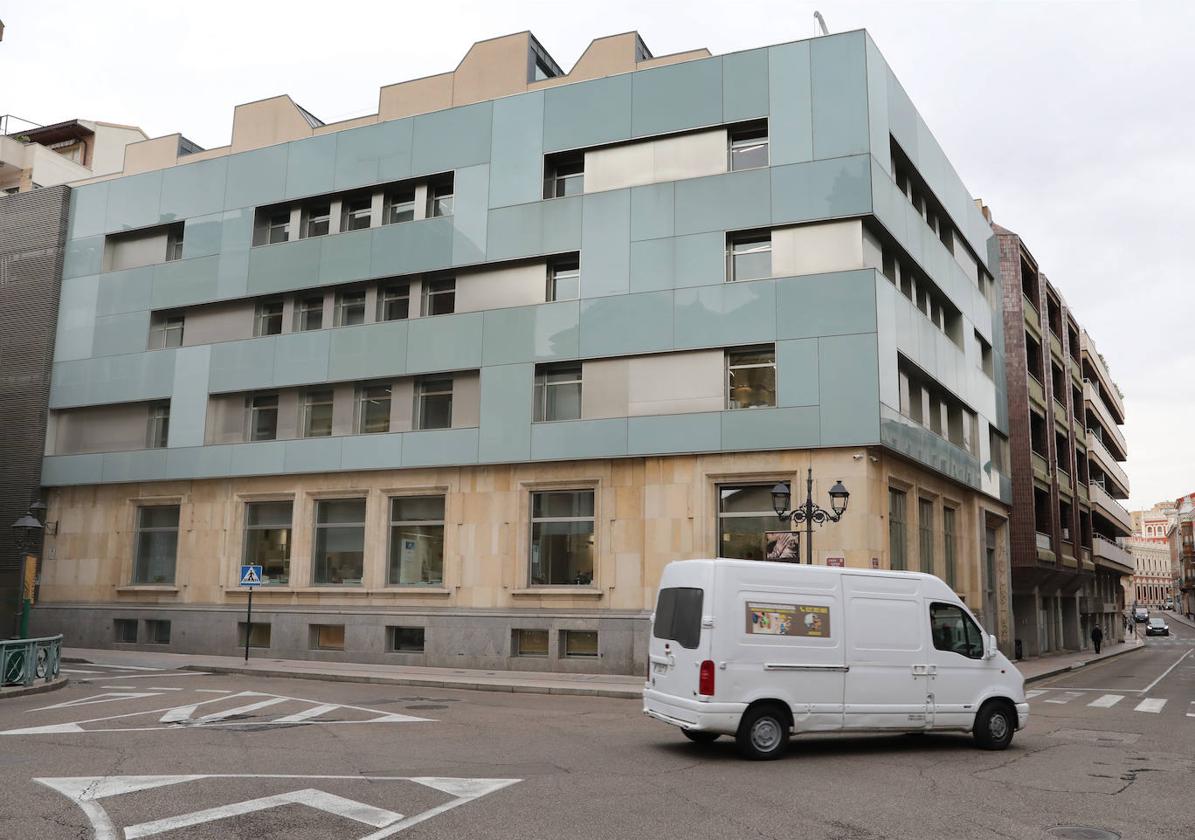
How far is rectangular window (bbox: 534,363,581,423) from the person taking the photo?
1104 inches

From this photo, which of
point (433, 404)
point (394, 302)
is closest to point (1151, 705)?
point (433, 404)

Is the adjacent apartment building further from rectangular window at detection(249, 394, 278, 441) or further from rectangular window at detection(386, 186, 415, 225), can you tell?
rectangular window at detection(249, 394, 278, 441)

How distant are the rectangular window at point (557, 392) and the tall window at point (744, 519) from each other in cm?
497

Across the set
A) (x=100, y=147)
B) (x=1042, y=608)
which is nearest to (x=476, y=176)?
(x=100, y=147)

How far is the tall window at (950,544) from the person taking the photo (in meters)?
33.9

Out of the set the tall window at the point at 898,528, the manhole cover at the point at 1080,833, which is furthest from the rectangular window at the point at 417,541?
the manhole cover at the point at 1080,833

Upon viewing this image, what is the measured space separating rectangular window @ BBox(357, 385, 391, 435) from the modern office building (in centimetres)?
8

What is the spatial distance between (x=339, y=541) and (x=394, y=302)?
25.1ft

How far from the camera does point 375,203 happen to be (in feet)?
104

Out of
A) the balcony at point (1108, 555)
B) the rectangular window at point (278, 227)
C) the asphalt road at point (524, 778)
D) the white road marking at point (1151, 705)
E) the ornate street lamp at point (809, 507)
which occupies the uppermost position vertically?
the rectangular window at point (278, 227)

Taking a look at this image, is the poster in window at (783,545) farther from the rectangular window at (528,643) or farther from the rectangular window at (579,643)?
the rectangular window at (528,643)

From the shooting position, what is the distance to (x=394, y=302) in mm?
31234

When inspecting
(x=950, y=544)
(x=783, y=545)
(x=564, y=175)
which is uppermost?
(x=564, y=175)

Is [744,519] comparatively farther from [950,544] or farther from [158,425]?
[158,425]
